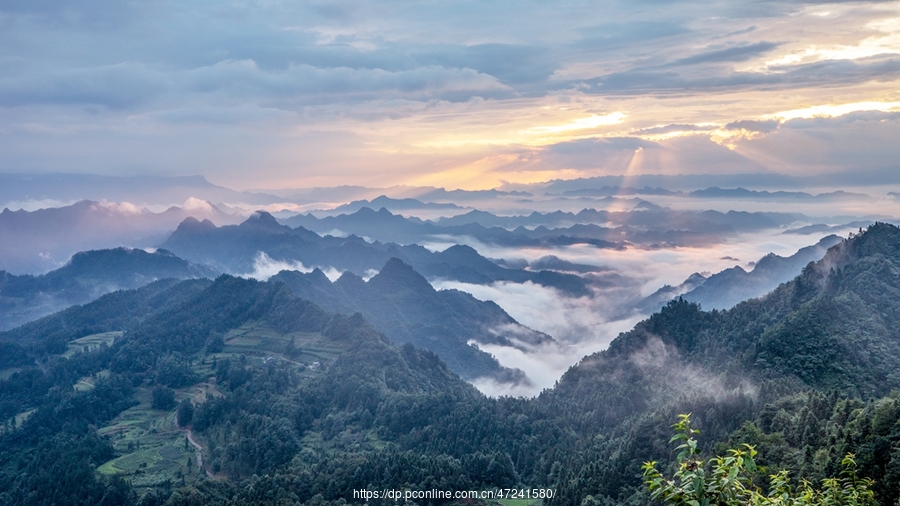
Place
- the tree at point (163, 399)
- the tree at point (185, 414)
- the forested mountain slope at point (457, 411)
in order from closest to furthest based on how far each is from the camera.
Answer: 1. the forested mountain slope at point (457, 411)
2. the tree at point (185, 414)
3. the tree at point (163, 399)

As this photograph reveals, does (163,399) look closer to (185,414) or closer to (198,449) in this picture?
(185,414)

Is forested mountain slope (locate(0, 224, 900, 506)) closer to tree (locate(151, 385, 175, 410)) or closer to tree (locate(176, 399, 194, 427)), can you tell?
tree (locate(176, 399, 194, 427))

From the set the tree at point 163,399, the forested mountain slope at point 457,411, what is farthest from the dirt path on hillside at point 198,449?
the tree at point 163,399

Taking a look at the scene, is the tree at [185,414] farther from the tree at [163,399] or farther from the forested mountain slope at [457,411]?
the tree at [163,399]

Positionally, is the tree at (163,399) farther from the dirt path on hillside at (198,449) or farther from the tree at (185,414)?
the dirt path on hillside at (198,449)

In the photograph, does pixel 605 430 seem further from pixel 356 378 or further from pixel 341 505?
pixel 356 378

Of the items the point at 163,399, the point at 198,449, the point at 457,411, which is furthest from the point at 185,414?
the point at 457,411

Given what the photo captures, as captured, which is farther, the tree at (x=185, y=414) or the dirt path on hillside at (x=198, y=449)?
the tree at (x=185, y=414)

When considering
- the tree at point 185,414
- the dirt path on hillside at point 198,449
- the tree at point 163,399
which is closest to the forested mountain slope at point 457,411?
the tree at point 185,414

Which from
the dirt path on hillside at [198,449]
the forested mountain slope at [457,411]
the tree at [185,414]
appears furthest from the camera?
the tree at [185,414]

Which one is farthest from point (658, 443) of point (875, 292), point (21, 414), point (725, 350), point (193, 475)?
point (21, 414)

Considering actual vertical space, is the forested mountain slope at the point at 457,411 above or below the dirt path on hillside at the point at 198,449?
above

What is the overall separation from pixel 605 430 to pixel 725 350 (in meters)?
26.6

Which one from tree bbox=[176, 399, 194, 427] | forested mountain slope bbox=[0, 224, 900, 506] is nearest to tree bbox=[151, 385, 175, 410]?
forested mountain slope bbox=[0, 224, 900, 506]
